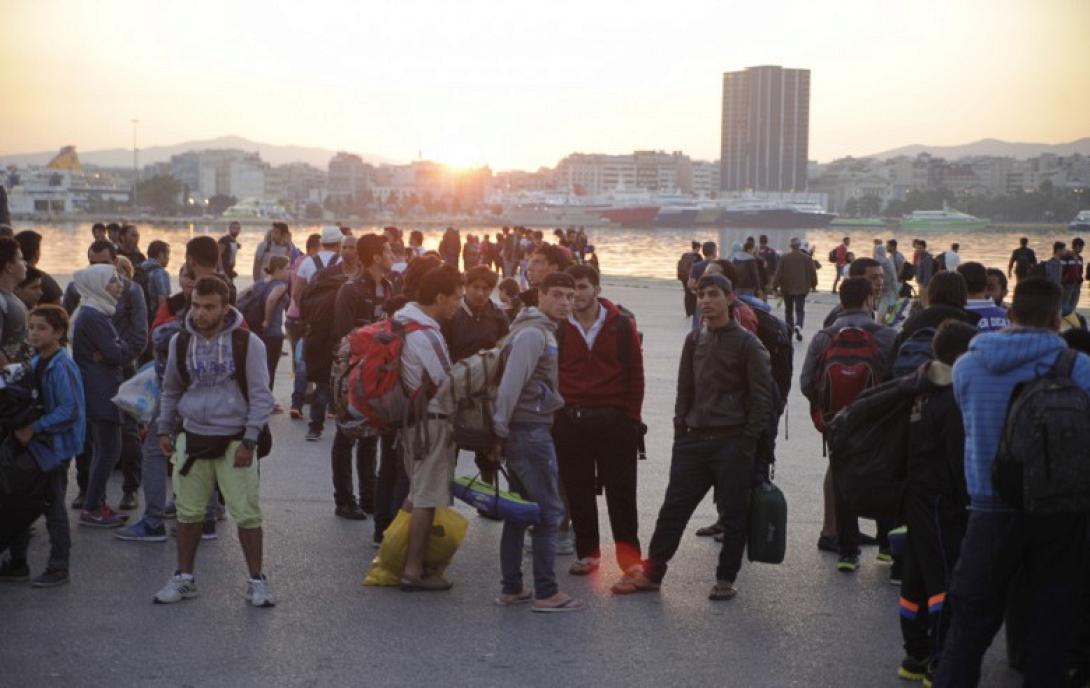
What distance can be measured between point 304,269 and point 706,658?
720cm

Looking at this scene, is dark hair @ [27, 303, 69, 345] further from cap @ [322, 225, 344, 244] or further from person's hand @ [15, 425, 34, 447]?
cap @ [322, 225, 344, 244]

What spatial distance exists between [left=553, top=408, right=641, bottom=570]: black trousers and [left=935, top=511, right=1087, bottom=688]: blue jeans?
7.85 feet

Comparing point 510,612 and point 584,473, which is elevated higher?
point 584,473

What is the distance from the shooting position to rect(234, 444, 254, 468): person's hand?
5867mm

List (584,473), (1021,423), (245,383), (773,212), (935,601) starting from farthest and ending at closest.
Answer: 1. (773,212)
2. (584,473)
3. (245,383)
4. (935,601)
5. (1021,423)

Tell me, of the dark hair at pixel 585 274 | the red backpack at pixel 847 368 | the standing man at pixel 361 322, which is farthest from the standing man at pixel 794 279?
the dark hair at pixel 585 274

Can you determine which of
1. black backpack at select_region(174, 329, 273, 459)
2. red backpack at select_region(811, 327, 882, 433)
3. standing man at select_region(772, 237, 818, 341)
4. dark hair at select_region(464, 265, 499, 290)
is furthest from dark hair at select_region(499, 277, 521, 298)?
standing man at select_region(772, 237, 818, 341)

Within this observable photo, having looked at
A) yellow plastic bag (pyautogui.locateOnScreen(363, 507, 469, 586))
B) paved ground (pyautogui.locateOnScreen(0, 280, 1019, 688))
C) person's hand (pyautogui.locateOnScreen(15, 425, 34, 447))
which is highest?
person's hand (pyautogui.locateOnScreen(15, 425, 34, 447))

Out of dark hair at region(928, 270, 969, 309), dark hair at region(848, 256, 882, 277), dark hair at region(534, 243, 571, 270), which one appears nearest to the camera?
dark hair at region(928, 270, 969, 309)

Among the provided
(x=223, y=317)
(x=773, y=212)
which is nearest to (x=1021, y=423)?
(x=223, y=317)

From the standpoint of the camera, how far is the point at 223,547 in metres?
7.16

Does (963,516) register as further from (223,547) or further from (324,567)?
(223,547)

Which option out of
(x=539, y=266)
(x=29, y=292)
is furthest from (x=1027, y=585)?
(x=29, y=292)

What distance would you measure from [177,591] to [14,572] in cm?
106
